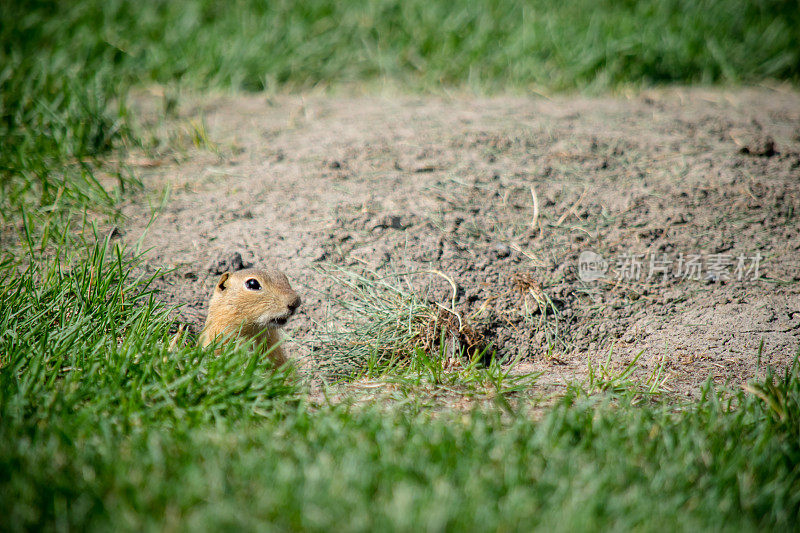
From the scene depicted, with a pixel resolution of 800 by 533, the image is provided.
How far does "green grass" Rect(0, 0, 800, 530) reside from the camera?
169 cm

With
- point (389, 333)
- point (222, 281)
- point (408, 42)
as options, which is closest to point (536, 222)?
point (389, 333)

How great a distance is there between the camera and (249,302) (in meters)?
2.91

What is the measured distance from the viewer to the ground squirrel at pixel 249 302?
2871 mm

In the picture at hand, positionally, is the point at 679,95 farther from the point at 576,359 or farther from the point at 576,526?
the point at 576,526

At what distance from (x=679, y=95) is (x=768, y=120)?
821 millimetres

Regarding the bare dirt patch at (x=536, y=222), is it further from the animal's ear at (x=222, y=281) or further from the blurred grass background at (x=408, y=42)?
the blurred grass background at (x=408, y=42)

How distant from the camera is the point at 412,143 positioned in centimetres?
391

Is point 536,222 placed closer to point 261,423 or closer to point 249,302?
point 249,302

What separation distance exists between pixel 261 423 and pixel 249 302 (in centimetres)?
82

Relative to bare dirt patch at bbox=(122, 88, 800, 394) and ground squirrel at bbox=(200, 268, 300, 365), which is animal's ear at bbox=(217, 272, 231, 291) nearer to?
ground squirrel at bbox=(200, 268, 300, 365)

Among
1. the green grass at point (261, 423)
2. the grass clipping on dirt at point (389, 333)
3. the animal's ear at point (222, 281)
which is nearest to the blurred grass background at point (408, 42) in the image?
the green grass at point (261, 423)

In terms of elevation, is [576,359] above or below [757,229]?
below

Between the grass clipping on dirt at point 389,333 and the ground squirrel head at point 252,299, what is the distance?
0.22 m

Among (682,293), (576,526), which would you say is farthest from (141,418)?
(682,293)
